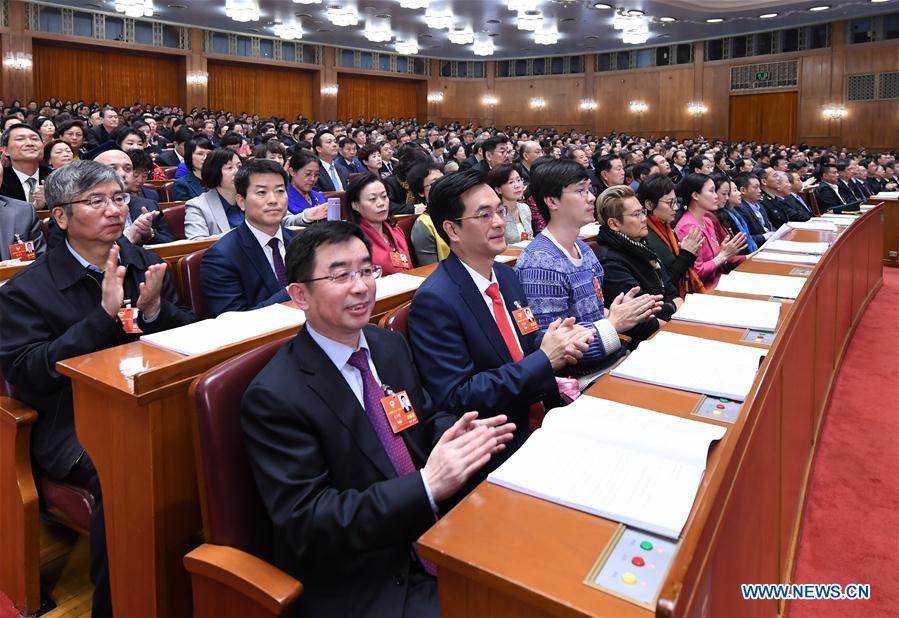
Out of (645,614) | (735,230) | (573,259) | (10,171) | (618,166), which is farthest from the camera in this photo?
(618,166)

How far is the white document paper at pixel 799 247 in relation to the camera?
11.5 feet

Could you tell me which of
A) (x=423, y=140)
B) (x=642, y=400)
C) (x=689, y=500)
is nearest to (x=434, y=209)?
(x=642, y=400)

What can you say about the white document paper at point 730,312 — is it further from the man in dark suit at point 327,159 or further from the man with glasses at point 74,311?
the man in dark suit at point 327,159

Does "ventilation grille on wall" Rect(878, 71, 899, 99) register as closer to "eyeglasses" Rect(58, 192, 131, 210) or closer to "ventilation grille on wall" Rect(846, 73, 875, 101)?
"ventilation grille on wall" Rect(846, 73, 875, 101)

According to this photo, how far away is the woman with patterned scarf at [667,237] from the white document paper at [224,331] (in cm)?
193

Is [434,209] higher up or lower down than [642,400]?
higher up

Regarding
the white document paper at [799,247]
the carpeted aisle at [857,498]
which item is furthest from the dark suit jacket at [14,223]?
the white document paper at [799,247]

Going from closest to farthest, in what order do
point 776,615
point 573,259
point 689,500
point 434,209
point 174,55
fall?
point 689,500
point 776,615
point 434,209
point 573,259
point 174,55

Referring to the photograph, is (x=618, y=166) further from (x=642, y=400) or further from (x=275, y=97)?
(x=275, y=97)

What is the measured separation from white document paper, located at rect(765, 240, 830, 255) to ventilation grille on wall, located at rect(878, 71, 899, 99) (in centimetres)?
A: 1392

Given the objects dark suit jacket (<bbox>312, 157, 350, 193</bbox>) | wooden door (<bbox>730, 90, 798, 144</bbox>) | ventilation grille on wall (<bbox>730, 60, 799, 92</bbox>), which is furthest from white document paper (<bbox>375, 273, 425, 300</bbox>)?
wooden door (<bbox>730, 90, 798, 144</bbox>)

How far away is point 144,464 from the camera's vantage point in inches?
56.0

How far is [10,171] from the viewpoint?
4086 millimetres

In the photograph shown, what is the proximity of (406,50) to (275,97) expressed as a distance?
12.5 feet
